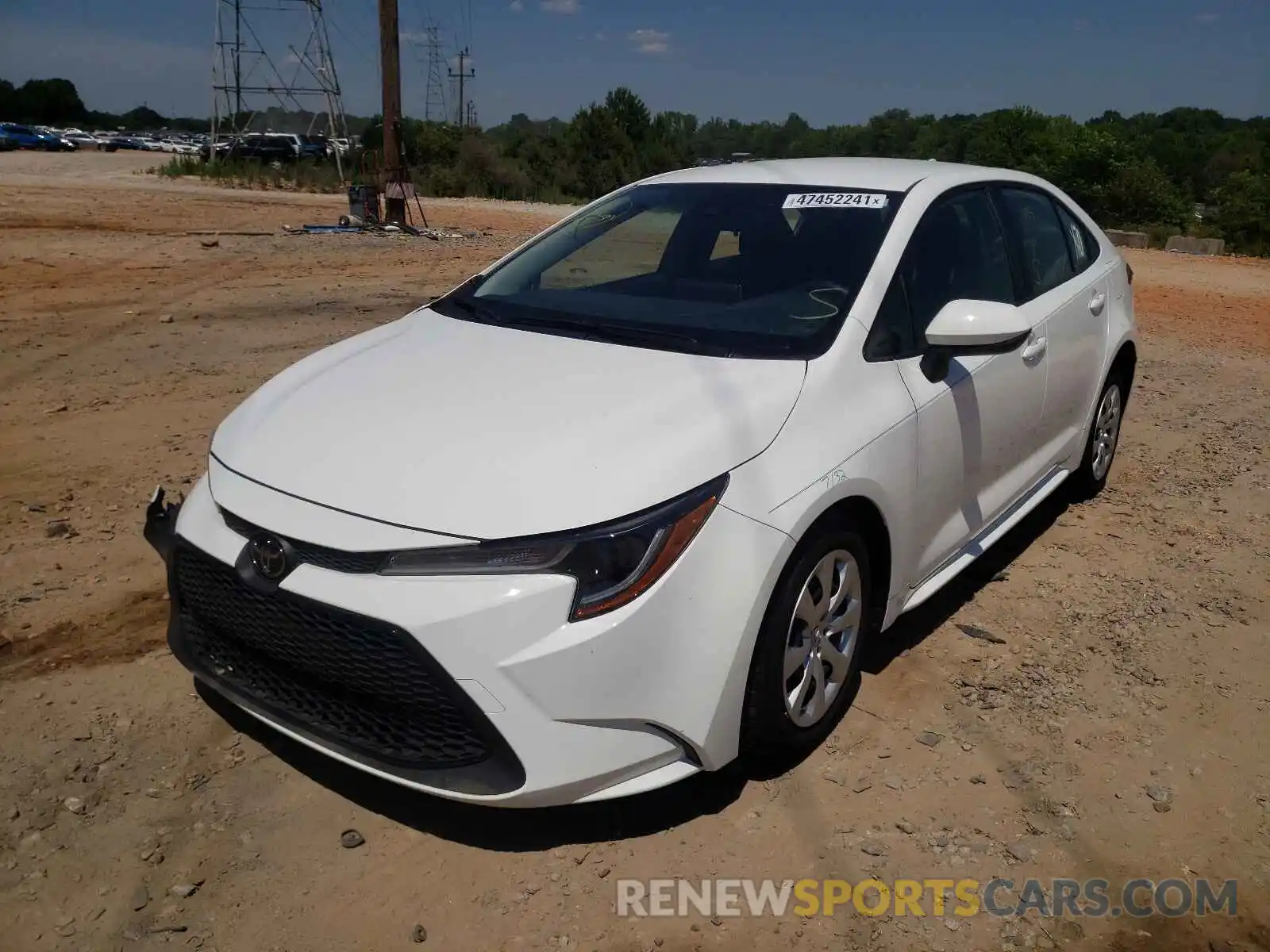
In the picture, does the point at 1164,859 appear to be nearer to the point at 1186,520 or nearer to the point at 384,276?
the point at 1186,520

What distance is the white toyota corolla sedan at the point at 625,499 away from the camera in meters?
2.46

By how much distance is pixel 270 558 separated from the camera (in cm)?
263

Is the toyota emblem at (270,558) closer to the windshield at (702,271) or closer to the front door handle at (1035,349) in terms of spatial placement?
the windshield at (702,271)

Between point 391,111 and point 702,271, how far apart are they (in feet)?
49.4

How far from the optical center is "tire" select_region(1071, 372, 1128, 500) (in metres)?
5.19

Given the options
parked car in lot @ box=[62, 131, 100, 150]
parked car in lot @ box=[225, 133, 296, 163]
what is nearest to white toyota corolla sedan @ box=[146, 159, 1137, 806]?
parked car in lot @ box=[225, 133, 296, 163]

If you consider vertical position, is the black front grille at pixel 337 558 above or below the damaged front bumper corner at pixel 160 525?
above

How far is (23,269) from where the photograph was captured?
37.6 feet

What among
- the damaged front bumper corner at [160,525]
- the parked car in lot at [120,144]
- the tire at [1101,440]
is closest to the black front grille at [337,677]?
the damaged front bumper corner at [160,525]

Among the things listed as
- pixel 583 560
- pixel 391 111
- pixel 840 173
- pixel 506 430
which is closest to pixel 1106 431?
pixel 840 173

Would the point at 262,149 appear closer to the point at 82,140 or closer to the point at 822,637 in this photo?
the point at 82,140

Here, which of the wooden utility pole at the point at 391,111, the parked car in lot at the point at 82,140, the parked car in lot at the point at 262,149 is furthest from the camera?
the parked car in lot at the point at 82,140

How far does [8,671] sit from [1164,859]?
3.57m

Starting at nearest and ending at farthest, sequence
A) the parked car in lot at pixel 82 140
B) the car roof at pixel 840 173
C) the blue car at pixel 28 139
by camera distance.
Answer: the car roof at pixel 840 173 → the blue car at pixel 28 139 → the parked car in lot at pixel 82 140
